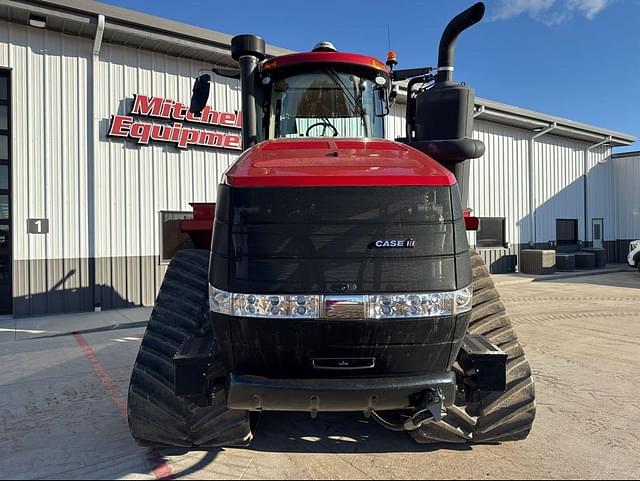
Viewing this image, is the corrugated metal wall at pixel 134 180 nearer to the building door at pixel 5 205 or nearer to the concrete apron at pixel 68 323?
the concrete apron at pixel 68 323

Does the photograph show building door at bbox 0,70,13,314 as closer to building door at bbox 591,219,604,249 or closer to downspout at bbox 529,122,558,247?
downspout at bbox 529,122,558,247

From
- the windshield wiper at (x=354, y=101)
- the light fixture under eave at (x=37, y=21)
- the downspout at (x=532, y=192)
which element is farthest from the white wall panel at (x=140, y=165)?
the downspout at (x=532, y=192)

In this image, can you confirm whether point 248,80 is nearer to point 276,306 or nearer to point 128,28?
point 276,306

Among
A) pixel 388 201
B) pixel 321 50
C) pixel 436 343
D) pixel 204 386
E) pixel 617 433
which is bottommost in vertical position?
pixel 617 433

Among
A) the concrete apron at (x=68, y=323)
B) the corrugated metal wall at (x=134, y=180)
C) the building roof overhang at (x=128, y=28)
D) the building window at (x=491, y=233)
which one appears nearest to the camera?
the concrete apron at (x=68, y=323)

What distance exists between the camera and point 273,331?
2.54m

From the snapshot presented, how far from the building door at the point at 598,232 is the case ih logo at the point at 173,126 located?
738 inches

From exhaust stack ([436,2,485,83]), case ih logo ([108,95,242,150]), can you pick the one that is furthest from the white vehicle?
exhaust stack ([436,2,485,83])

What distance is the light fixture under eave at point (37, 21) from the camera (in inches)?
361

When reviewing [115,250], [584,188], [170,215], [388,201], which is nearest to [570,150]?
[584,188]

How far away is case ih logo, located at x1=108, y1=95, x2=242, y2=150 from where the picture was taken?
34.1 feet

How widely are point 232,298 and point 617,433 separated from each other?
3.44m

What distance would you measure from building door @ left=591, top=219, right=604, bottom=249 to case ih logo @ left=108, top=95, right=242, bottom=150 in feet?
61.5

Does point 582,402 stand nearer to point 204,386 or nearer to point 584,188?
point 204,386
